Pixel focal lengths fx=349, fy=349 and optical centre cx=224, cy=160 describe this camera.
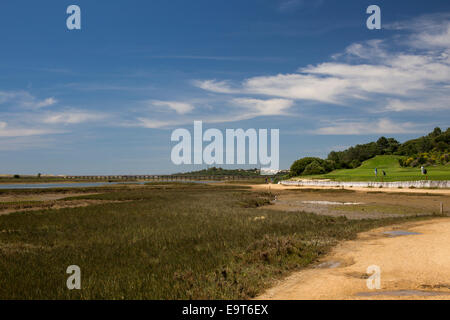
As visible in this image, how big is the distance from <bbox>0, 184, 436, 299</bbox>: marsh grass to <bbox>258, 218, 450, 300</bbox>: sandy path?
2.55 ft

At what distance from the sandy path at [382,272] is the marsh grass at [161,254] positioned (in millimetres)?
777

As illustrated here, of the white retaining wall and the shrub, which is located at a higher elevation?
the shrub

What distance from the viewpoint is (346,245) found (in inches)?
615

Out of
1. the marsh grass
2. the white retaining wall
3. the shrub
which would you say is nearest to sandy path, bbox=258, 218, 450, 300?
the marsh grass

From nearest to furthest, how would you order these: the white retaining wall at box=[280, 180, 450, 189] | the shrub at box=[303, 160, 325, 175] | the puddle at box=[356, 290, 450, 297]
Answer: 1. the puddle at box=[356, 290, 450, 297]
2. the white retaining wall at box=[280, 180, 450, 189]
3. the shrub at box=[303, 160, 325, 175]

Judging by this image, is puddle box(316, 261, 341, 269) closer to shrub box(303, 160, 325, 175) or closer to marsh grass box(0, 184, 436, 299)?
marsh grass box(0, 184, 436, 299)

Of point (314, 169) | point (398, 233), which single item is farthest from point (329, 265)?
point (314, 169)

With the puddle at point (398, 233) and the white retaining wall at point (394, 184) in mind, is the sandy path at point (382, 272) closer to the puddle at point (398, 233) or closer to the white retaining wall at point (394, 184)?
the puddle at point (398, 233)

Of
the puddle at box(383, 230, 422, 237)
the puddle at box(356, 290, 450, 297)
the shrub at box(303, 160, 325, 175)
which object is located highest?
the shrub at box(303, 160, 325, 175)

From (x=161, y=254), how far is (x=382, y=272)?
8047 mm

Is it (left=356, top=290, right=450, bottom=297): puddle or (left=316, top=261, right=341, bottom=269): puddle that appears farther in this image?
(left=316, top=261, right=341, bottom=269): puddle

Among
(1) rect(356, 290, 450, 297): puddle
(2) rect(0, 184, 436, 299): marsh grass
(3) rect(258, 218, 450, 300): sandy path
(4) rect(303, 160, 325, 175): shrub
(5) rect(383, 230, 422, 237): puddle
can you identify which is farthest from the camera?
(4) rect(303, 160, 325, 175): shrub

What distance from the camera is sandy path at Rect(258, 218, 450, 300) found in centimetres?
883
